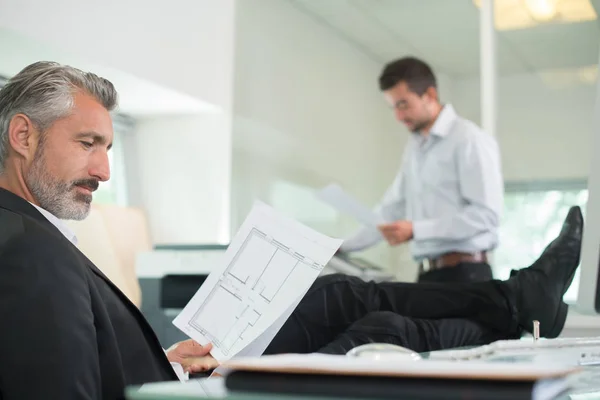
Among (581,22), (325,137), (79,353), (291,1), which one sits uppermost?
(291,1)

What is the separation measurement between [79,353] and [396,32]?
3.37m

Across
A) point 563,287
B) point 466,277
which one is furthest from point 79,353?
point 466,277

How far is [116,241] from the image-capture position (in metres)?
3.72

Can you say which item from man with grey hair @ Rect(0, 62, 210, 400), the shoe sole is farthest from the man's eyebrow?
the shoe sole

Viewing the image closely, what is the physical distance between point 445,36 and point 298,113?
36.8 inches

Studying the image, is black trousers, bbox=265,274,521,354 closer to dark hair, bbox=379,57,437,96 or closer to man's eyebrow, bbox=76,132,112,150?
man's eyebrow, bbox=76,132,112,150

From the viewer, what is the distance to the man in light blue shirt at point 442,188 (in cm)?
284

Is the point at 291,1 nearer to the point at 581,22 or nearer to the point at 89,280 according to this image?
the point at 581,22

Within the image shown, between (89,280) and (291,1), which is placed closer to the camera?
(89,280)

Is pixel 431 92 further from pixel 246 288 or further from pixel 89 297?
pixel 89 297

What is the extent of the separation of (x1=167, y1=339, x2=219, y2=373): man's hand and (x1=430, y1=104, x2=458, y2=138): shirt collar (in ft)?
6.00

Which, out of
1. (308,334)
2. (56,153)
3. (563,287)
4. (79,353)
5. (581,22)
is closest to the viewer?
(79,353)

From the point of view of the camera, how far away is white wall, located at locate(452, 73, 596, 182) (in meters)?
3.53

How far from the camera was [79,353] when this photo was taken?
3.34 feet
